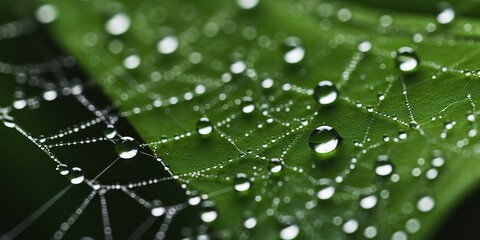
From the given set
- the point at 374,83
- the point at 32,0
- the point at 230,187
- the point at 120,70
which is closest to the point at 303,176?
the point at 230,187

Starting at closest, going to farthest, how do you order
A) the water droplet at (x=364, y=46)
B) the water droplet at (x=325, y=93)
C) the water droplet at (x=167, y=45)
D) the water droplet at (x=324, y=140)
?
the water droplet at (x=324, y=140)
the water droplet at (x=325, y=93)
the water droplet at (x=364, y=46)
the water droplet at (x=167, y=45)

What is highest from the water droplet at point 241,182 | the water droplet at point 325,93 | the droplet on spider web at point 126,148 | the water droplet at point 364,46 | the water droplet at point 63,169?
the water droplet at point 364,46

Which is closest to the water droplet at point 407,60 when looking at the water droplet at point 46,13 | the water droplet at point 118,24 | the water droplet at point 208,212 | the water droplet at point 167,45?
the water droplet at point 208,212

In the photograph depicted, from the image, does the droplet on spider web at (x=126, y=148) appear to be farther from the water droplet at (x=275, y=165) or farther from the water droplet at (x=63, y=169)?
the water droplet at (x=275, y=165)

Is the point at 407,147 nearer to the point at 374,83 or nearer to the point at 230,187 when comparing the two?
the point at 374,83

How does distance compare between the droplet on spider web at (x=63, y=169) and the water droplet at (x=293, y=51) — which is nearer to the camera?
the droplet on spider web at (x=63, y=169)

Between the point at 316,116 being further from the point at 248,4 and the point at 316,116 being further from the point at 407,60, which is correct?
the point at 248,4
